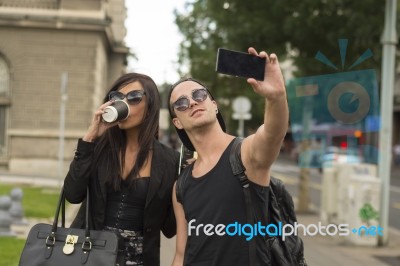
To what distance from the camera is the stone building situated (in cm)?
2420

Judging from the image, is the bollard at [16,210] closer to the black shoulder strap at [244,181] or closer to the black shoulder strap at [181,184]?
the black shoulder strap at [181,184]

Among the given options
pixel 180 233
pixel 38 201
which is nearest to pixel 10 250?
pixel 180 233

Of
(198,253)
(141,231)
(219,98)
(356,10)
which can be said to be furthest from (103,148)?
(219,98)

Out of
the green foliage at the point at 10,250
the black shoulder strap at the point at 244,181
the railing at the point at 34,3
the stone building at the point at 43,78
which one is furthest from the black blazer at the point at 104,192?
the railing at the point at 34,3

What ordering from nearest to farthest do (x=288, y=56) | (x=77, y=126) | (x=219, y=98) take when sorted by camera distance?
(x=288, y=56), (x=77, y=126), (x=219, y=98)

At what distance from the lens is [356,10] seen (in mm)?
13555

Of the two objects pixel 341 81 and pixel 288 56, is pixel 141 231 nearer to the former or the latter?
pixel 341 81

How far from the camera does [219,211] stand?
2.85 meters

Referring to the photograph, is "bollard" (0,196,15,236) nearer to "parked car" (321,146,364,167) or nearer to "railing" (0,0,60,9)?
"parked car" (321,146,364,167)

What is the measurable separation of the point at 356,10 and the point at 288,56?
10.0 feet

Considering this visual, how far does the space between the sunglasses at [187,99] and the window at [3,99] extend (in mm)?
22446

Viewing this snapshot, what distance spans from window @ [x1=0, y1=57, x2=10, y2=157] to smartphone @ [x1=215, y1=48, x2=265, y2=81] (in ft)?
75.5

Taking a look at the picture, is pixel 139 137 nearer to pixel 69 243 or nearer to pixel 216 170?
pixel 69 243

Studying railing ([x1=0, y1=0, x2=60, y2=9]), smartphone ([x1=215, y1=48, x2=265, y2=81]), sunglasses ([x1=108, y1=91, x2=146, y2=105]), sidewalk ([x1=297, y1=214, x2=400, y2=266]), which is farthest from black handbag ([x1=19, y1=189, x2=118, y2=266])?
railing ([x1=0, y1=0, x2=60, y2=9])
